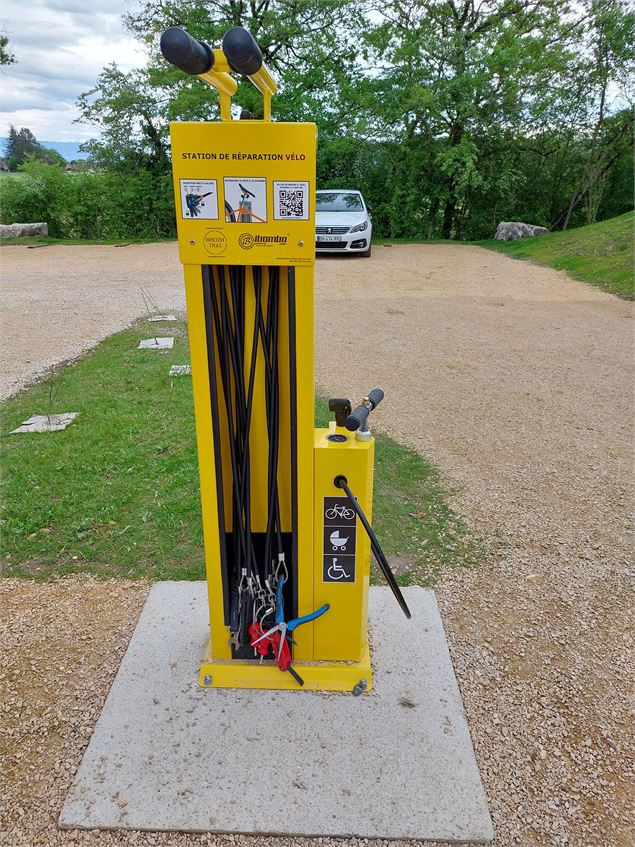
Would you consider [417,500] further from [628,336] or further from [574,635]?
[628,336]

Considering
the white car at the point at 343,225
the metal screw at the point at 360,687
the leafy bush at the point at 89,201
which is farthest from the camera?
the leafy bush at the point at 89,201

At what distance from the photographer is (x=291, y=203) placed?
164 centimetres

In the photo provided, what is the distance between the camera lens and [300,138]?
1583 mm

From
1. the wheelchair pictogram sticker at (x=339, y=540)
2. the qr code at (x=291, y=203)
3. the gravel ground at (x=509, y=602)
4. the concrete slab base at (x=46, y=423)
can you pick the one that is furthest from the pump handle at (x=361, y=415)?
the concrete slab base at (x=46, y=423)

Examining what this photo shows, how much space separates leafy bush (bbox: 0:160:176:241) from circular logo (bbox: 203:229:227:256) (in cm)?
1621

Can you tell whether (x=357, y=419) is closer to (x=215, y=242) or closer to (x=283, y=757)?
(x=215, y=242)

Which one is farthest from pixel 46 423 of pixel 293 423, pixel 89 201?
pixel 89 201

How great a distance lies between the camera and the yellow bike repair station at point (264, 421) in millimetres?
1613

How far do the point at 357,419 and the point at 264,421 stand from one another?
341 millimetres

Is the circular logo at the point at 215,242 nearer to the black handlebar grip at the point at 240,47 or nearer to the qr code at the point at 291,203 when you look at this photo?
the qr code at the point at 291,203

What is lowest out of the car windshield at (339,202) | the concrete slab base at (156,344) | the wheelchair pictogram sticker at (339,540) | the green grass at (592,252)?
the concrete slab base at (156,344)

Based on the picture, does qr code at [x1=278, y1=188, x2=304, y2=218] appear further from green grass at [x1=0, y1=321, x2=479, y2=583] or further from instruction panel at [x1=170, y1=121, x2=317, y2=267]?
green grass at [x1=0, y1=321, x2=479, y2=583]

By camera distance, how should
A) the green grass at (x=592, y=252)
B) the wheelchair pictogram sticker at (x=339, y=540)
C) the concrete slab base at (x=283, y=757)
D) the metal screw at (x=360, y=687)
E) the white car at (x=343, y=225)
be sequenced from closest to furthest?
the concrete slab base at (x=283, y=757)
the wheelchair pictogram sticker at (x=339, y=540)
the metal screw at (x=360, y=687)
the green grass at (x=592, y=252)
the white car at (x=343, y=225)

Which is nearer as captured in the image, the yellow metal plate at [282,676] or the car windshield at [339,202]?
the yellow metal plate at [282,676]
